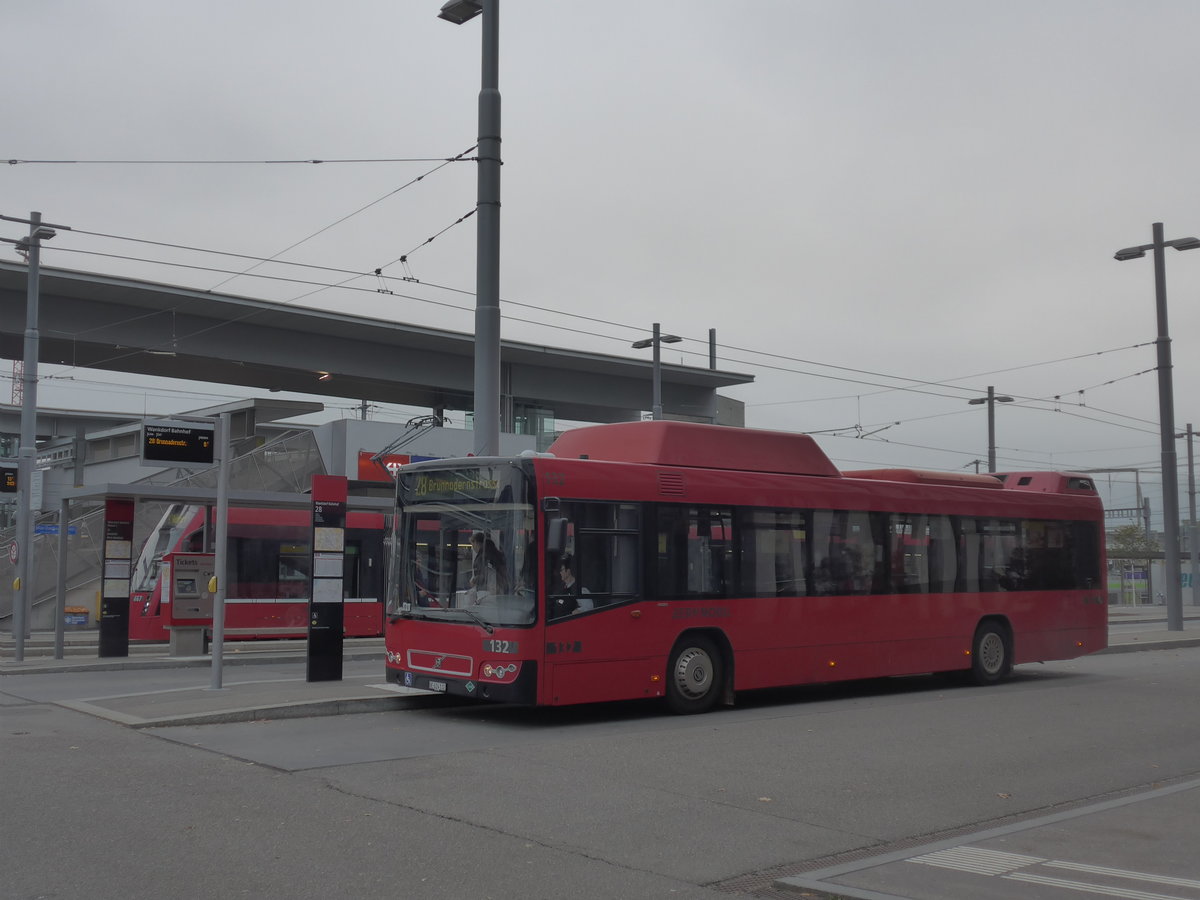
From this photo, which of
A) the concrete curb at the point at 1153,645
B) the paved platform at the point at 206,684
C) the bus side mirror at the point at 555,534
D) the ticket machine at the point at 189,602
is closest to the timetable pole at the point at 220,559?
the paved platform at the point at 206,684

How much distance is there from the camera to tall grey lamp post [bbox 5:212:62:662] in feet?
67.4

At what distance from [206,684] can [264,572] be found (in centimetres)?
909

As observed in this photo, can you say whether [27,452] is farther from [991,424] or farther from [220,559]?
[991,424]

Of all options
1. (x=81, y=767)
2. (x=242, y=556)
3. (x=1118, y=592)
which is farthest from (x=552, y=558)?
(x=1118, y=592)

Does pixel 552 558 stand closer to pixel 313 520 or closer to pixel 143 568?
pixel 313 520

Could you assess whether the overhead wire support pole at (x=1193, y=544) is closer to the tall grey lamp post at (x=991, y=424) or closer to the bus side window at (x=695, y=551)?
the tall grey lamp post at (x=991, y=424)

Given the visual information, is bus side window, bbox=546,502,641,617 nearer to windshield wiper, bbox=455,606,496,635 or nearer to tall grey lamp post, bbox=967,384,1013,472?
windshield wiper, bbox=455,606,496,635

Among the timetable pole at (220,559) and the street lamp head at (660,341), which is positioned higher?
the street lamp head at (660,341)

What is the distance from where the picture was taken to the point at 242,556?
25250 mm

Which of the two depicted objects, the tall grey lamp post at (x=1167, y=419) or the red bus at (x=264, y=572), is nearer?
the red bus at (x=264, y=572)

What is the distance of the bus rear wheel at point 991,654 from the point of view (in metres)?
17.4

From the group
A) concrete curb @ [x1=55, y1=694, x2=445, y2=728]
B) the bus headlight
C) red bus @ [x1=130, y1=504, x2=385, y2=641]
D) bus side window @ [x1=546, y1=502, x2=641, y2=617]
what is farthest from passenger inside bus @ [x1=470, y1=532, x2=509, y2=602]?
red bus @ [x1=130, y1=504, x2=385, y2=641]

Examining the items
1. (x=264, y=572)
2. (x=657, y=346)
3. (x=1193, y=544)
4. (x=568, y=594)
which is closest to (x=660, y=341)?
(x=657, y=346)

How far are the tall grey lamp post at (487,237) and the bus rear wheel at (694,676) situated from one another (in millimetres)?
3236
